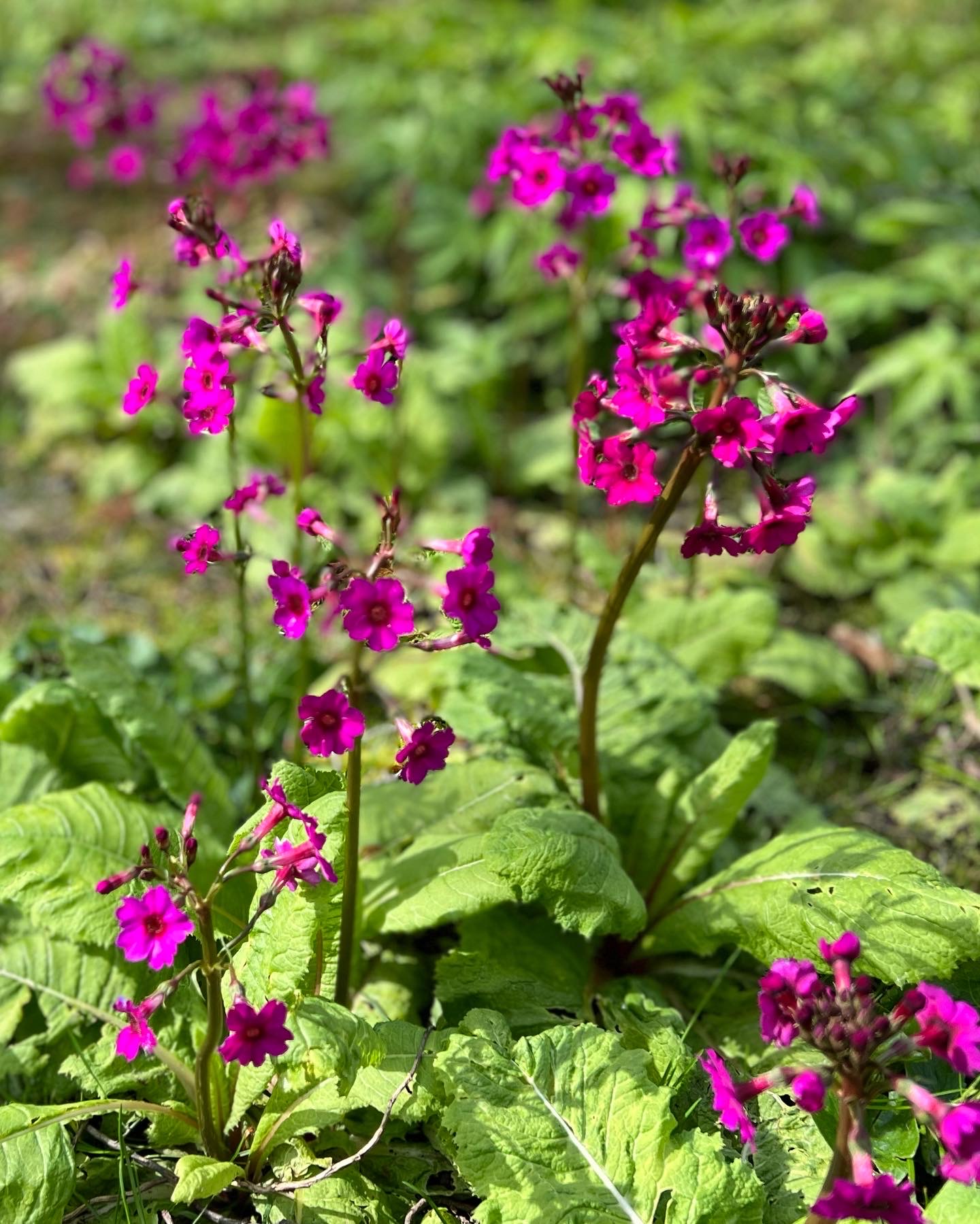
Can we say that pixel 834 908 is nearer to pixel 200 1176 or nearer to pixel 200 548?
pixel 200 1176

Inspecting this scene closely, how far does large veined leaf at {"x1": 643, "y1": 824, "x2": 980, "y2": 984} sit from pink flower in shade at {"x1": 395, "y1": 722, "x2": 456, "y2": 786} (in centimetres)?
104

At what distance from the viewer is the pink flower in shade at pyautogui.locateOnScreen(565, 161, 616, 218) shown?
3.88m

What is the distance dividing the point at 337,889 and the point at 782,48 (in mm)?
9689

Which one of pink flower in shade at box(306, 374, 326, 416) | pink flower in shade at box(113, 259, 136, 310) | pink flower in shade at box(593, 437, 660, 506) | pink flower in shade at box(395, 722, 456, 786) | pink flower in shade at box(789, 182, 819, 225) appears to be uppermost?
pink flower in shade at box(789, 182, 819, 225)

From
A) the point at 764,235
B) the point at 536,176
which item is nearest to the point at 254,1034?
the point at 764,235

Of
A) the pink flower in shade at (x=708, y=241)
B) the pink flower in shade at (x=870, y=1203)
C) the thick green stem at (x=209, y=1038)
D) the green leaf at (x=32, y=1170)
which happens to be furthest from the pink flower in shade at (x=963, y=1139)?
the pink flower in shade at (x=708, y=241)

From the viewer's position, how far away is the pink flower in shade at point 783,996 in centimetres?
228

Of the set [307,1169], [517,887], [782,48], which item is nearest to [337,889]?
[517,887]

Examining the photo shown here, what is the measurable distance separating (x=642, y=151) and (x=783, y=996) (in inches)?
108

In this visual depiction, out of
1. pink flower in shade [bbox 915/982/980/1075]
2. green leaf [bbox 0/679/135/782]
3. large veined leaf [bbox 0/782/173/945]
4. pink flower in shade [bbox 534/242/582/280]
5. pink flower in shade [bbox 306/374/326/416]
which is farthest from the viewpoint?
pink flower in shade [bbox 534/242/582/280]

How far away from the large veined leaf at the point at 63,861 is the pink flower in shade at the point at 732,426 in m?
1.99

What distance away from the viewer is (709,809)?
138 inches

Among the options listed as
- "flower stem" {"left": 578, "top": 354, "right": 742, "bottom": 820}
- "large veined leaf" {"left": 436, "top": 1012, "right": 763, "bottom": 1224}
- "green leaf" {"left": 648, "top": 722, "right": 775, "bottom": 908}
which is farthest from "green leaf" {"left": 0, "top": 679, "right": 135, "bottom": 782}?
"green leaf" {"left": 648, "top": 722, "right": 775, "bottom": 908}

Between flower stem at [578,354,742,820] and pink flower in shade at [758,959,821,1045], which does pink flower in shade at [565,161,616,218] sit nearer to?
Answer: flower stem at [578,354,742,820]
